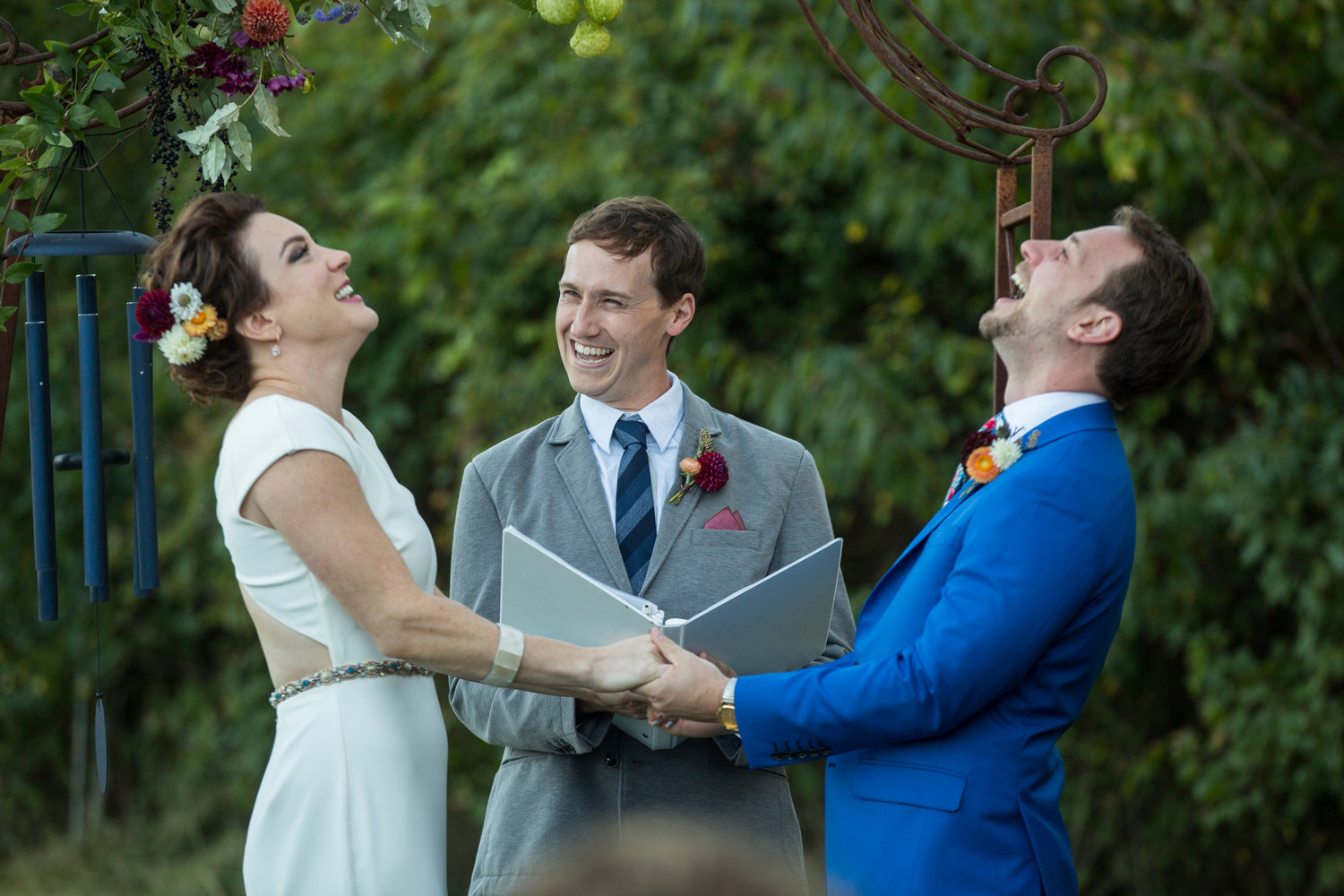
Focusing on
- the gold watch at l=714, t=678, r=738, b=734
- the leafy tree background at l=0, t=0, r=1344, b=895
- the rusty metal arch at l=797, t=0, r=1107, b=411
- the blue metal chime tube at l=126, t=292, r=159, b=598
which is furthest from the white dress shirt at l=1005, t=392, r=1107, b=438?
the leafy tree background at l=0, t=0, r=1344, b=895

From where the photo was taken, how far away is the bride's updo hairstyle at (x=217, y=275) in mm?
2357

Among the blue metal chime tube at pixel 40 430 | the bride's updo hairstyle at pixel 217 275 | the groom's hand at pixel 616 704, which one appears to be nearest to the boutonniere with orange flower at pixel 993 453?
the groom's hand at pixel 616 704

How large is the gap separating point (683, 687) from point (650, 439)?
0.67 m

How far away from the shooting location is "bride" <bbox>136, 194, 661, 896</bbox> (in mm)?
2266

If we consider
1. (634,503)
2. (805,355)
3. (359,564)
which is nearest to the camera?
(359,564)

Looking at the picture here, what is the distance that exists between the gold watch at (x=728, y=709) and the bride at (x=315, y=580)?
272 millimetres

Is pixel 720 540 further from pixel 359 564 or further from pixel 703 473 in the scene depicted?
pixel 359 564

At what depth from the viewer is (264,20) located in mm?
2643

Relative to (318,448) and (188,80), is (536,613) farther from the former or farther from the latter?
(188,80)

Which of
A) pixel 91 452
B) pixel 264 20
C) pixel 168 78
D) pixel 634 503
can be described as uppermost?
pixel 264 20

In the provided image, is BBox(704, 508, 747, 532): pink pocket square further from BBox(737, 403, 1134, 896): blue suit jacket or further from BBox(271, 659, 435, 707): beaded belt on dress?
BBox(271, 659, 435, 707): beaded belt on dress

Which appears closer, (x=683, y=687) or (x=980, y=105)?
(x=683, y=687)

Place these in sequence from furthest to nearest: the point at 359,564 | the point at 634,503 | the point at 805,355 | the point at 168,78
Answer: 1. the point at 805,355
2. the point at 634,503
3. the point at 168,78
4. the point at 359,564

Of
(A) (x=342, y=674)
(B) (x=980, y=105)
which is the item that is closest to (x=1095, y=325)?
(B) (x=980, y=105)
